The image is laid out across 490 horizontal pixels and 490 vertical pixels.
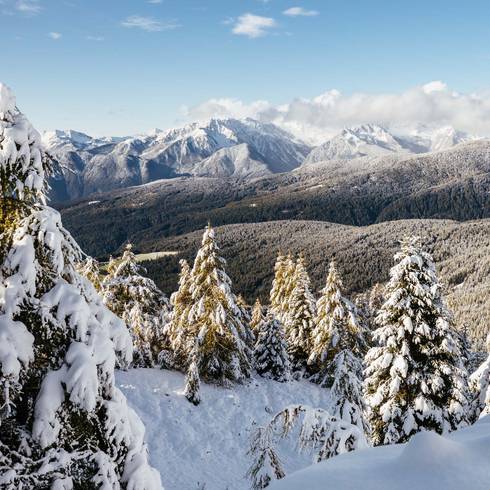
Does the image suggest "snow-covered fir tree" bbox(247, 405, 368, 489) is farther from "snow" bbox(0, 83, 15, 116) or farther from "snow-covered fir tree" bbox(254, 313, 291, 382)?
"snow-covered fir tree" bbox(254, 313, 291, 382)

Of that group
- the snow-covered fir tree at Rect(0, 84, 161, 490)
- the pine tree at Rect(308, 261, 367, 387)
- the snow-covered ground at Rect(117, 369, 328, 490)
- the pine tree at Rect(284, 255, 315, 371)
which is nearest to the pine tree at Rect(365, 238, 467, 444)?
the snow-covered ground at Rect(117, 369, 328, 490)

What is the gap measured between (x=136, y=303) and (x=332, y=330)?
13963 millimetres

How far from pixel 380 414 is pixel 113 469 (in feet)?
46.3

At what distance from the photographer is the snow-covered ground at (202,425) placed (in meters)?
17.2

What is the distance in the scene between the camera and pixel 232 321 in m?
25.9

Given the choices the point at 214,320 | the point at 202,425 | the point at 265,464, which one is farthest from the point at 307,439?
the point at 214,320

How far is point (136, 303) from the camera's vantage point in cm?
2712

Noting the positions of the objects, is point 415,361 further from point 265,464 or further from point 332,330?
point 332,330

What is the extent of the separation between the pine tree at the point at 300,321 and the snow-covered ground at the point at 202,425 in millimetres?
7512

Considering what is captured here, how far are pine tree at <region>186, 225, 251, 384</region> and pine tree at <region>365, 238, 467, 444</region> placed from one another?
33.5 feet

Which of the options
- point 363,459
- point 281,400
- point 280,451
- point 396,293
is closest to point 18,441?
point 363,459

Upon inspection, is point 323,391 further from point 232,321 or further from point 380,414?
point 380,414

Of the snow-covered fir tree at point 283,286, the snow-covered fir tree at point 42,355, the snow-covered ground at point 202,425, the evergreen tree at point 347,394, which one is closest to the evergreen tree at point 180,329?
the snow-covered ground at point 202,425

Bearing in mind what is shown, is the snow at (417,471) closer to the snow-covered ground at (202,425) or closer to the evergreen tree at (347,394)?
the evergreen tree at (347,394)
